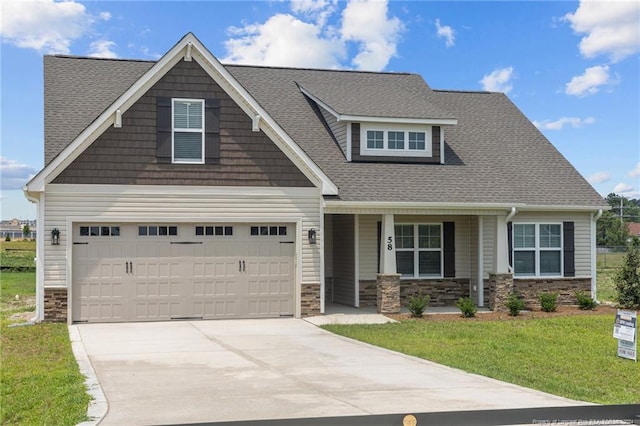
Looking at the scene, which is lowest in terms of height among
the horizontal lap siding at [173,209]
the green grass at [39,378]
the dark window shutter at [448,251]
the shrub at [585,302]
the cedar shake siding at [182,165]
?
the green grass at [39,378]

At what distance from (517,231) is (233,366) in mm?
11869

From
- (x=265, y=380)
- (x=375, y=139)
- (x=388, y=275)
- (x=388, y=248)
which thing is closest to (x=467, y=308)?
(x=388, y=275)

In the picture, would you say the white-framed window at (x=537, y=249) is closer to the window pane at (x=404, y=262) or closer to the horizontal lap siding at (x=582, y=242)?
the horizontal lap siding at (x=582, y=242)

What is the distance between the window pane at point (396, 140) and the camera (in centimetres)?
2097

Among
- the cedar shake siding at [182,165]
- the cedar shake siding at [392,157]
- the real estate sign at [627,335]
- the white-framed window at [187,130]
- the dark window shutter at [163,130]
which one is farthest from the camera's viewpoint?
the cedar shake siding at [392,157]

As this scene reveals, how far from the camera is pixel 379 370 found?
11164 millimetres

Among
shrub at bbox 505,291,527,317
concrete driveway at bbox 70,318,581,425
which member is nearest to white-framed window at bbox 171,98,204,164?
concrete driveway at bbox 70,318,581,425

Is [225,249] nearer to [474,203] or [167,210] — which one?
[167,210]

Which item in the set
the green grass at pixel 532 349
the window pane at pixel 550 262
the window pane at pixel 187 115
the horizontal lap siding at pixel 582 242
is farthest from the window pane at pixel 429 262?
the window pane at pixel 187 115

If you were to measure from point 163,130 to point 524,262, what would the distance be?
35.2 ft

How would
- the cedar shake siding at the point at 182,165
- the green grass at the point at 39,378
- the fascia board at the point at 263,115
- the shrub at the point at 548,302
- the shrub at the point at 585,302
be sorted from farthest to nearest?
the shrub at the point at 585,302 → the shrub at the point at 548,302 → the fascia board at the point at 263,115 → the cedar shake siding at the point at 182,165 → the green grass at the point at 39,378

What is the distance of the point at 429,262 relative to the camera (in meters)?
20.8

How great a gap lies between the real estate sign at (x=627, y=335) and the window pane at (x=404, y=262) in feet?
27.3

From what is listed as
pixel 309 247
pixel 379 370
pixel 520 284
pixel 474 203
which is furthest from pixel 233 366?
pixel 520 284
